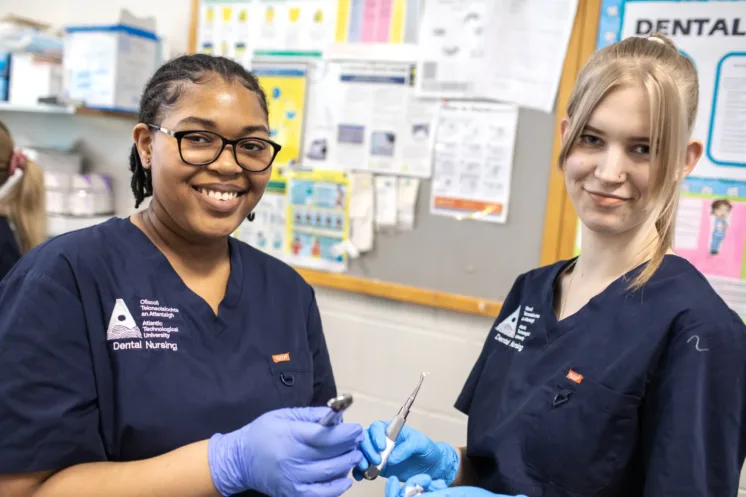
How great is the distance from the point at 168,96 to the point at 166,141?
3.5 inches

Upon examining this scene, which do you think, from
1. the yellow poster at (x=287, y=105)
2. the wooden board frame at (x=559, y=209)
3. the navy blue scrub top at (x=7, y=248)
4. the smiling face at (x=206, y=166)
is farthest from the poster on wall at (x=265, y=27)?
the smiling face at (x=206, y=166)

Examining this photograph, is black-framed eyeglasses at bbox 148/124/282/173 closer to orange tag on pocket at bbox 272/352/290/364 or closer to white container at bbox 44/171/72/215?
orange tag on pocket at bbox 272/352/290/364

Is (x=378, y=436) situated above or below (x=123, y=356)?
below

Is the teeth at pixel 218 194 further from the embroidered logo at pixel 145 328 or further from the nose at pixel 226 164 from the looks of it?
the embroidered logo at pixel 145 328

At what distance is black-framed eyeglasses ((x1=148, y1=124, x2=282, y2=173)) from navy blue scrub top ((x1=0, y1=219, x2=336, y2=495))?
0.18m

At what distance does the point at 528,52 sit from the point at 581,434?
47.5 inches

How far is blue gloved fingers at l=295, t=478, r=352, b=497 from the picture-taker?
95 cm

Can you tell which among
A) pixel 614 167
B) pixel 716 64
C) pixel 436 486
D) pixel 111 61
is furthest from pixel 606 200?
pixel 111 61

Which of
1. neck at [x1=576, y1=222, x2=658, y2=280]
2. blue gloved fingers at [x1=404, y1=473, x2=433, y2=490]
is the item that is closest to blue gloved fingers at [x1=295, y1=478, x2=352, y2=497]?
blue gloved fingers at [x1=404, y1=473, x2=433, y2=490]

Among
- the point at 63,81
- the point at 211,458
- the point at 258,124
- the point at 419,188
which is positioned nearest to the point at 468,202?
the point at 419,188

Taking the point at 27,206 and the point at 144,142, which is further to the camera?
the point at 27,206

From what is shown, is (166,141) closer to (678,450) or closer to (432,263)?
(678,450)

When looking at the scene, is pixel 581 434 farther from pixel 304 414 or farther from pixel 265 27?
pixel 265 27

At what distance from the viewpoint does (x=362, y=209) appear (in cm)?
210
